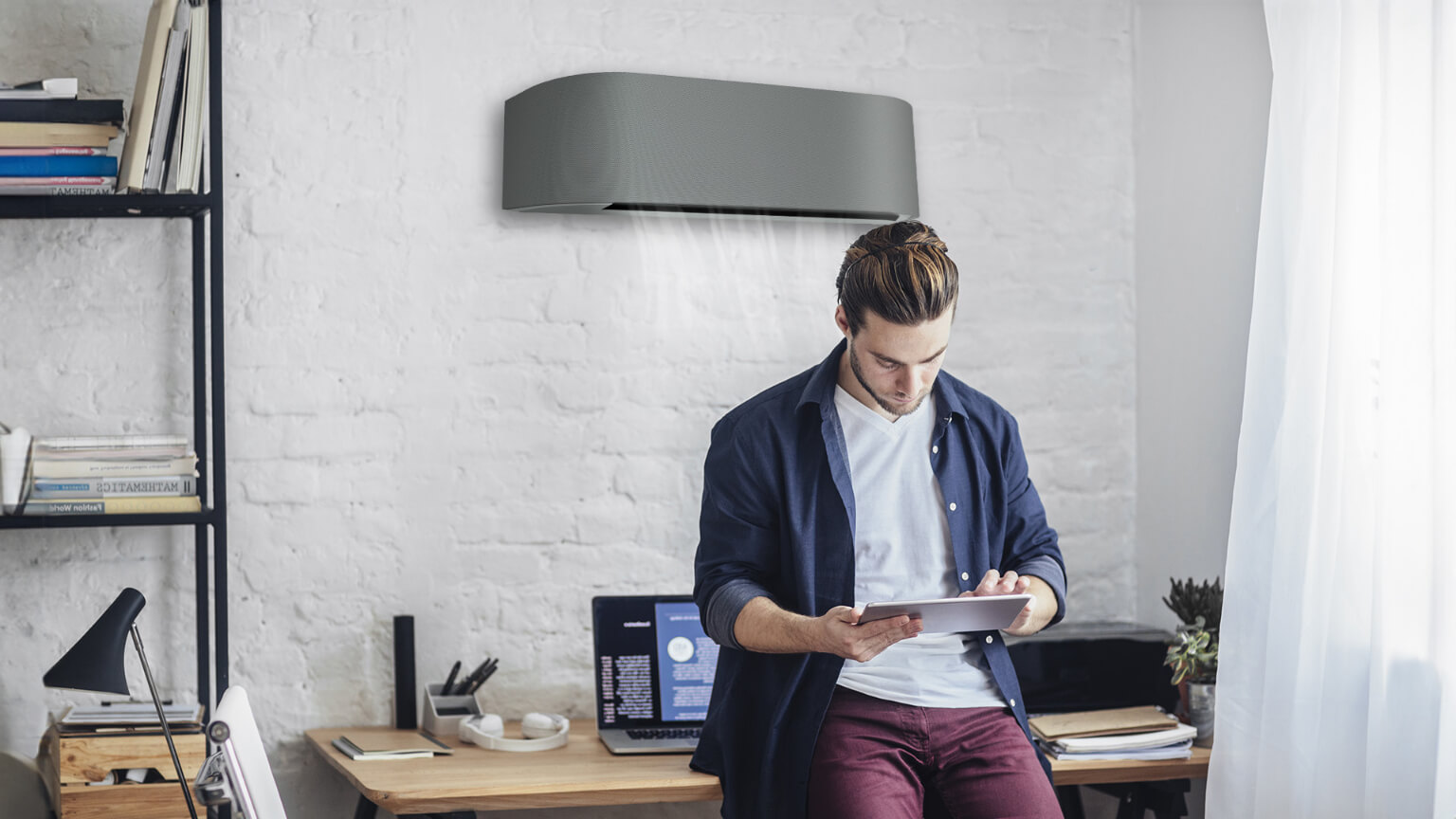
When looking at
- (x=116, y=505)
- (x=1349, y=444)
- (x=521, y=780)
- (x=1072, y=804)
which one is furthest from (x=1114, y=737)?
(x=116, y=505)

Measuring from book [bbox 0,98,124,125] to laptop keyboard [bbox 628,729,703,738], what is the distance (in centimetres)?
146

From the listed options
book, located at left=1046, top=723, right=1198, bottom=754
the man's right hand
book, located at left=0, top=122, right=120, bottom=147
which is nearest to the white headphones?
the man's right hand

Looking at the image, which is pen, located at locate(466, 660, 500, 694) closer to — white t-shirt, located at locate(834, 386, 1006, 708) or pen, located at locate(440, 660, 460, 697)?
pen, located at locate(440, 660, 460, 697)

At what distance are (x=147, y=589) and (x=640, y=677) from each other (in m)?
0.97

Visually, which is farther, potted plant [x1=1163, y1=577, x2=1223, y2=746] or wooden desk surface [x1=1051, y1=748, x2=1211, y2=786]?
potted plant [x1=1163, y1=577, x2=1223, y2=746]

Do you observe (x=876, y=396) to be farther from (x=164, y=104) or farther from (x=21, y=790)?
(x=21, y=790)

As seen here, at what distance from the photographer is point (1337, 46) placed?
2.00 meters

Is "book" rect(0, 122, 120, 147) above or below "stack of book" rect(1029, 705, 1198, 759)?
above

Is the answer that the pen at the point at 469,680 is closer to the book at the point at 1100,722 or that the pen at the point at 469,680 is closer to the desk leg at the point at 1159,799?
the book at the point at 1100,722

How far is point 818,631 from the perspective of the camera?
1788 millimetres

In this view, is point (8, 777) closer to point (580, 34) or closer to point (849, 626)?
point (849, 626)

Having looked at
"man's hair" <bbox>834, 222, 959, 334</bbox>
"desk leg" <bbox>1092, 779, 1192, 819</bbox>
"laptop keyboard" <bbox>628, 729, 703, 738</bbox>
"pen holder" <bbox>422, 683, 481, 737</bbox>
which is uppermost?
"man's hair" <bbox>834, 222, 959, 334</bbox>

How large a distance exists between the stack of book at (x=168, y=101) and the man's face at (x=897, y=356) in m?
1.22

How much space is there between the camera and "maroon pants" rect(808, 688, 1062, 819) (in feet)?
6.05
